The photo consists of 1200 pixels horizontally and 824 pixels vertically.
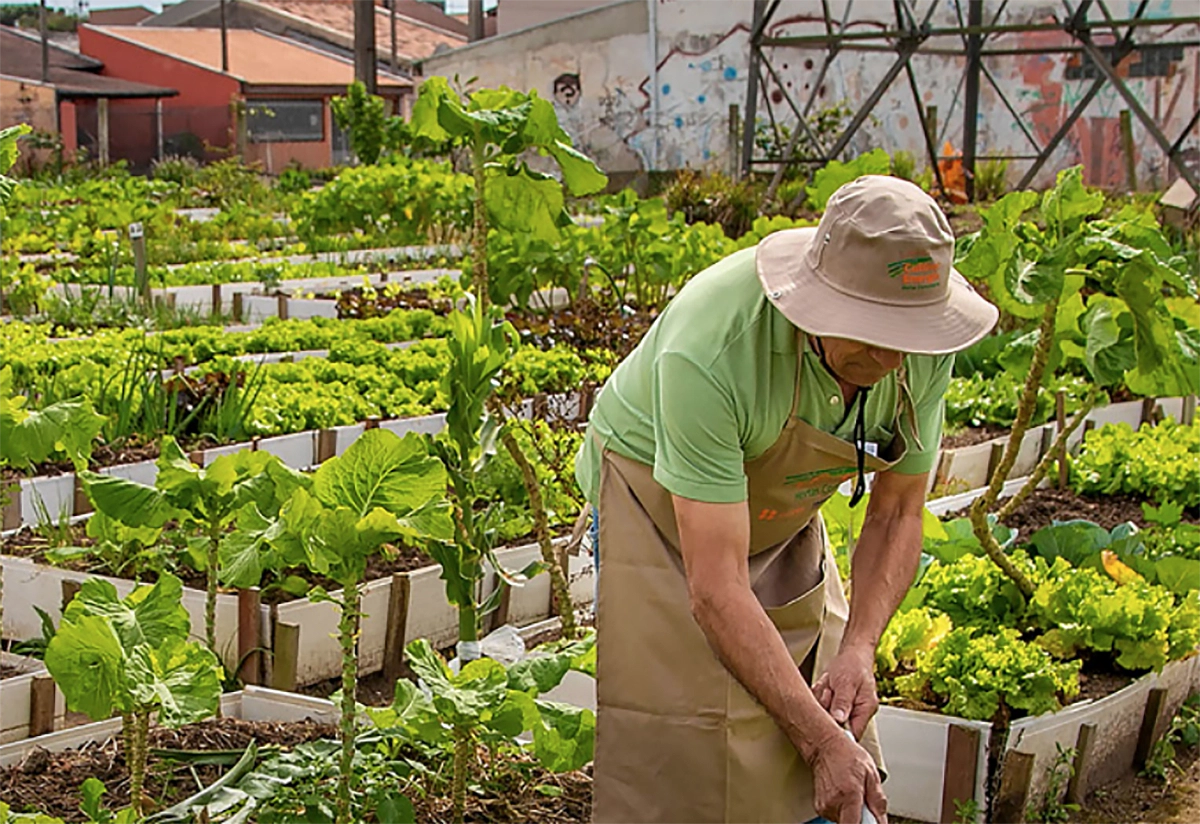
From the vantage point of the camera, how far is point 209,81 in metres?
37.8

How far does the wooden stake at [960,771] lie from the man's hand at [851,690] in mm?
1179

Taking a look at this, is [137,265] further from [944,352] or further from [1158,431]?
[944,352]

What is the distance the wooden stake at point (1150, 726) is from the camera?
4207 millimetres

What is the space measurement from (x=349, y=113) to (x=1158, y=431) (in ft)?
53.0

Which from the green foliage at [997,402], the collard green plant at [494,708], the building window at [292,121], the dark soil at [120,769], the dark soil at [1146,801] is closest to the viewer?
the collard green plant at [494,708]

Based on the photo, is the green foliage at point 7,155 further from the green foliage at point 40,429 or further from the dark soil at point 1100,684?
the dark soil at point 1100,684

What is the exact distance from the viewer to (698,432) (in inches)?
92.9

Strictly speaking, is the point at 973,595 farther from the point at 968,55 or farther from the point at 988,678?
the point at 968,55

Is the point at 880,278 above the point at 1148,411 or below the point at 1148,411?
above

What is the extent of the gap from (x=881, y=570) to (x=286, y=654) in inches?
80.3

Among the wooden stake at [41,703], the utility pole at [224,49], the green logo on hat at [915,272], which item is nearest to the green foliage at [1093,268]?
the green logo on hat at [915,272]

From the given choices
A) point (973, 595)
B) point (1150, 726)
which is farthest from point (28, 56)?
point (1150, 726)

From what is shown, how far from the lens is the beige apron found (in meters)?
2.61

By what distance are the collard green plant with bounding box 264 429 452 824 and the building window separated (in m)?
35.9
